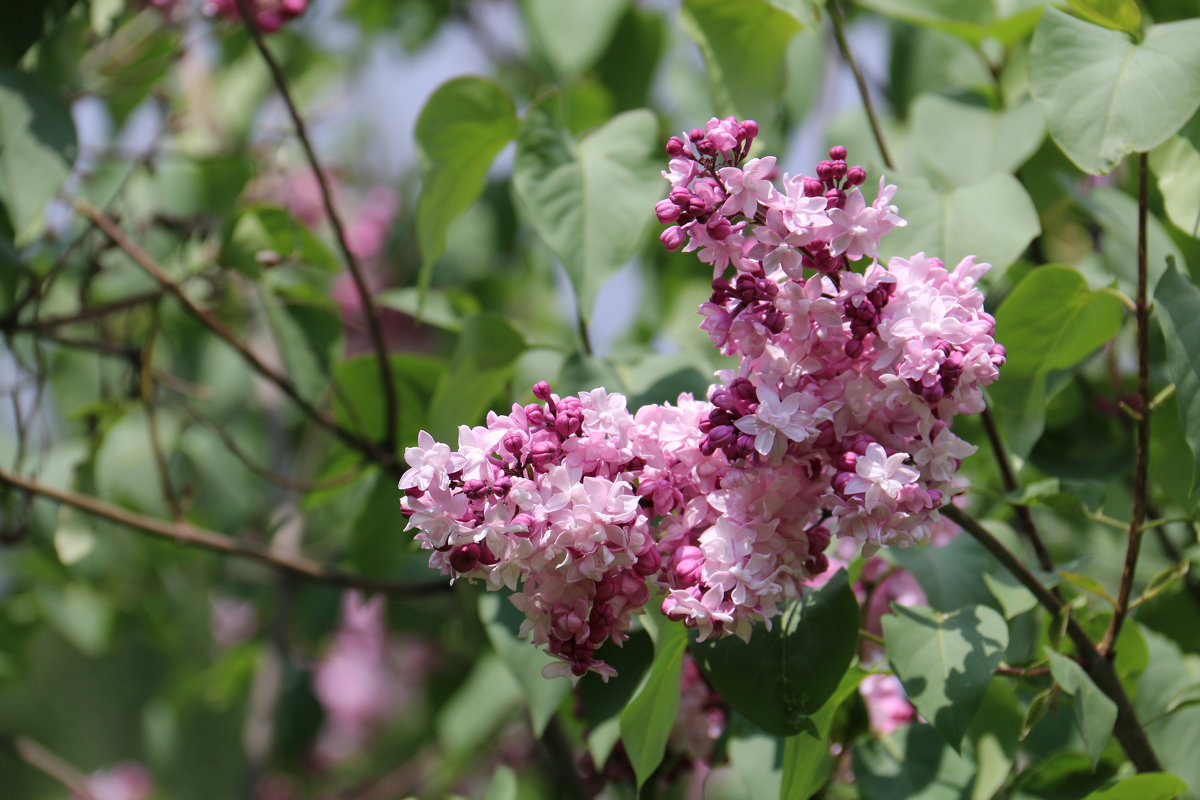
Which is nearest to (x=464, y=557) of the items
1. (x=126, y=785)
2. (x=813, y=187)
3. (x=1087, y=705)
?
(x=813, y=187)

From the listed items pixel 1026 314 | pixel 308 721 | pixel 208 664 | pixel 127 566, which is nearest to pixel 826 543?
pixel 1026 314

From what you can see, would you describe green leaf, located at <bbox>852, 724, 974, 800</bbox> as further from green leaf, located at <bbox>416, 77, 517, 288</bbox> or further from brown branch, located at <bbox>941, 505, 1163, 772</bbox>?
green leaf, located at <bbox>416, 77, 517, 288</bbox>

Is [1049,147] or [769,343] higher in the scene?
[769,343]

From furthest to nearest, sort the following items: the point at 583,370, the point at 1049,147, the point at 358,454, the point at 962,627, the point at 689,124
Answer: the point at 689,124, the point at 358,454, the point at 1049,147, the point at 583,370, the point at 962,627

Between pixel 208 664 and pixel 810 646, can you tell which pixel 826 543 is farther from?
pixel 208 664

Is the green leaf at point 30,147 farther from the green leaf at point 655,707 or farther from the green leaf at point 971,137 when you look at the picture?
the green leaf at point 971,137

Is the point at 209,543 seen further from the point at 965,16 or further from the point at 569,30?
the point at 965,16

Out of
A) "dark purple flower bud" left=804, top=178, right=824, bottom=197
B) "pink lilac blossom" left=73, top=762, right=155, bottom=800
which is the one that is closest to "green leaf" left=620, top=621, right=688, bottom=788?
"dark purple flower bud" left=804, top=178, right=824, bottom=197

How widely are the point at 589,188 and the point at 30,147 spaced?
453mm

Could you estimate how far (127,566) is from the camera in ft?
5.01

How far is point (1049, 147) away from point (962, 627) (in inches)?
21.5

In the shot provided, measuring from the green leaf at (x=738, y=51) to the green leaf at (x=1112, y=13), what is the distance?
0.22 meters

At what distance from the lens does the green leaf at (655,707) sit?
0.61 m

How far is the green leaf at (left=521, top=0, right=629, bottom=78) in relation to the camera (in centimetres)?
130
